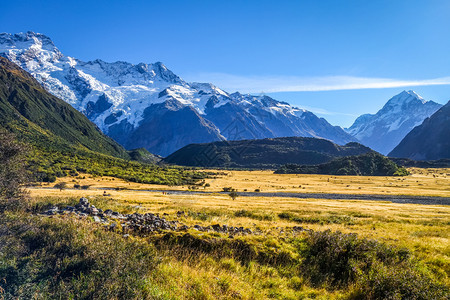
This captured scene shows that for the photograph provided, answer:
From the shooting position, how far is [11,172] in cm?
2139

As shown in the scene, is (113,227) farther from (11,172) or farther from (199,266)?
(11,172)

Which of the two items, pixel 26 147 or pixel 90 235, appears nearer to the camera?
pixel 90 235

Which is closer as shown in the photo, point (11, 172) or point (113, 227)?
point (113, 227)

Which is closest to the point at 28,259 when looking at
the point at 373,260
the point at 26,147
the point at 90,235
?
the point at 90,235

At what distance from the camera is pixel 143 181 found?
404 ft

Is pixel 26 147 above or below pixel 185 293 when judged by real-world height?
above

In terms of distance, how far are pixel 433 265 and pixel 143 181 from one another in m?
121

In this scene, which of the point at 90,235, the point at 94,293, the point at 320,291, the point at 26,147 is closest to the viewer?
the point at 94,293

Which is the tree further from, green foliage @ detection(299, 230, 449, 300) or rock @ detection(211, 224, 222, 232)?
green foliage @ detection(299, 230, 449, 300)

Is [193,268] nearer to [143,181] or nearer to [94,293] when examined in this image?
[94,293]

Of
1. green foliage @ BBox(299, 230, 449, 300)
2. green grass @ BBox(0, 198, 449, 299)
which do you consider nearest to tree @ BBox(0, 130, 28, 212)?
green grass @ BBox(0, 198, 449, 299)

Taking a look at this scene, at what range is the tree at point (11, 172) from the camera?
1996 cm

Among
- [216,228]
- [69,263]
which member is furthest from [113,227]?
[216,228]

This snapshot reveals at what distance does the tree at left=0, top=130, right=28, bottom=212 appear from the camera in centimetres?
1996
